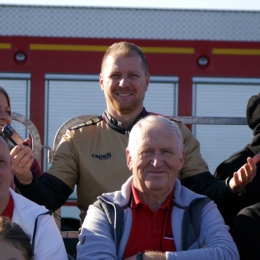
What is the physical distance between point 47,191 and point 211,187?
937mm

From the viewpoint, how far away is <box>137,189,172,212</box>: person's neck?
11.2 feet

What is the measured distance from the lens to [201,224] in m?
3.34

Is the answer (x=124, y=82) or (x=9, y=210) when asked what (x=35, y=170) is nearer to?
(x=124, y=82)

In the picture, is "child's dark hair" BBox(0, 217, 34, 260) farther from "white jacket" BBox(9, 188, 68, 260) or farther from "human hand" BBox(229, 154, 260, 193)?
"human hand" BBox(229, 154, 260, 193)

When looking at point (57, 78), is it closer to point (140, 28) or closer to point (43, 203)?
point (140, 28)

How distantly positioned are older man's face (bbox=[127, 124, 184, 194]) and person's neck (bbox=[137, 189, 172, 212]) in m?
0.03

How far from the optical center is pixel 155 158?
3379 mm

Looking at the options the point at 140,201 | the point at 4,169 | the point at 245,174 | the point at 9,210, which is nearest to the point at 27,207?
the point at 9,210

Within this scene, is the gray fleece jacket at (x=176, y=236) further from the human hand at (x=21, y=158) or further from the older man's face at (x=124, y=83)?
the older man's face at (x=124, y=83)

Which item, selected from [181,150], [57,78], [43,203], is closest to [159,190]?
[181,150]

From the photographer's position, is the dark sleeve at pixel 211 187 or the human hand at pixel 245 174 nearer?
the human hand at pixel 245 174

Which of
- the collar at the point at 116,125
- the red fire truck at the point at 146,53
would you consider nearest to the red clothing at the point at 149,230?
the collar at the point at 116,125

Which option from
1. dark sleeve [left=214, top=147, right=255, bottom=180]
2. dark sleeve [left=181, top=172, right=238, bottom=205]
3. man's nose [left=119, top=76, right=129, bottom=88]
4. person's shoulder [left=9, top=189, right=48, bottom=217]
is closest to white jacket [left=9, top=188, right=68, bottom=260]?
person's shoulder [left=9, top=189, right=48, bottom=217]

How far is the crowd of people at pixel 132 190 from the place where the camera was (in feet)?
10.4
